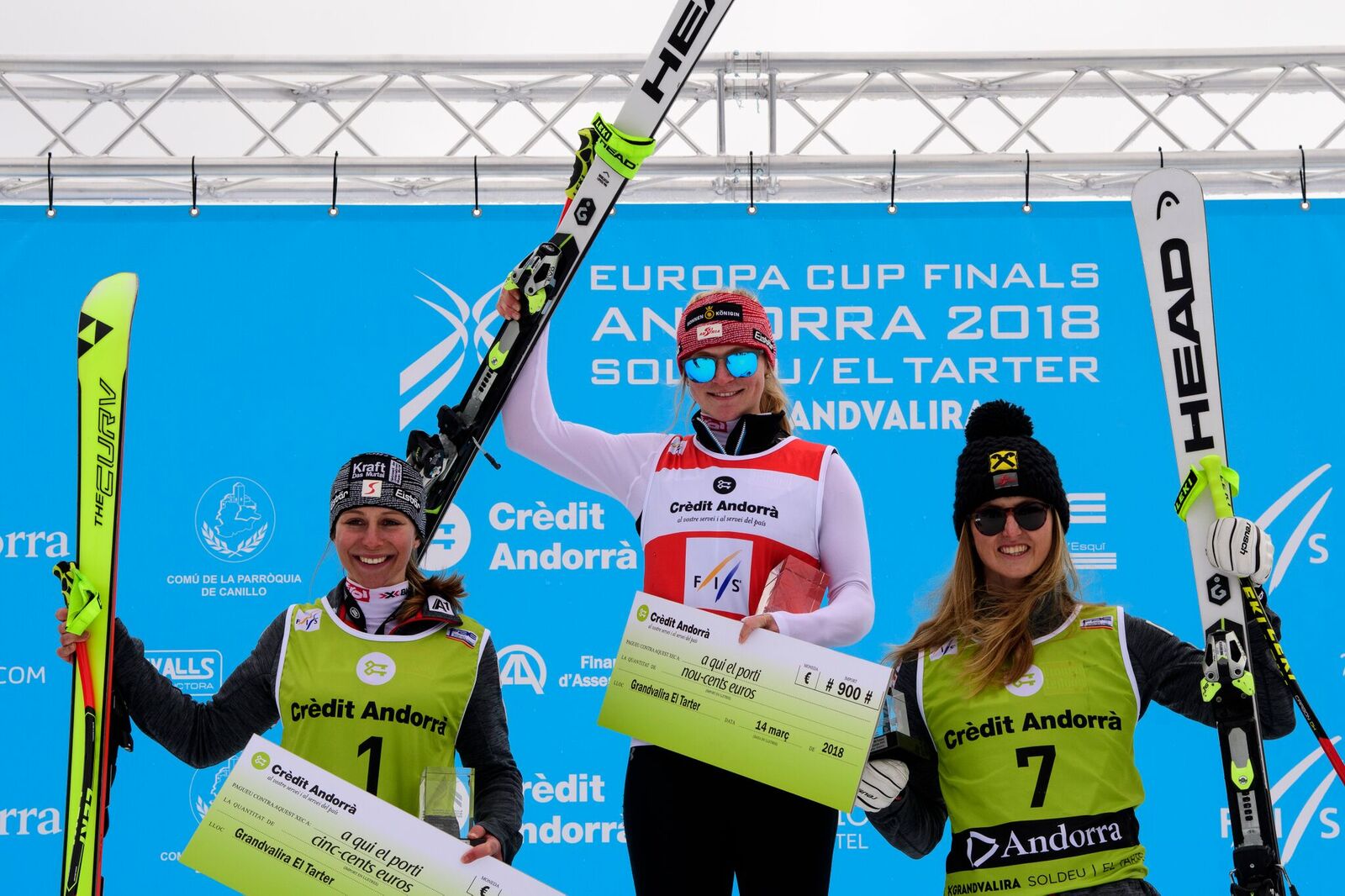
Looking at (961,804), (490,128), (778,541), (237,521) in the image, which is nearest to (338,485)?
(778,541)

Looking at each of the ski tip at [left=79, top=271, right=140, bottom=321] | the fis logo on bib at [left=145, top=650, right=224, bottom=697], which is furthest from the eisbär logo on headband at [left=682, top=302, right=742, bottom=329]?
the fis logo on bib at [left=145, top=650, right=224, bottom=697]

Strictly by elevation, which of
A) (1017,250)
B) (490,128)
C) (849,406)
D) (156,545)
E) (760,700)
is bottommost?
(760,700)

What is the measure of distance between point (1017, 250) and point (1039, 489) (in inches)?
92.5

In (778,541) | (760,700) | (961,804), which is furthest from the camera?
(778,541)

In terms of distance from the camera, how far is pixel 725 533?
2471mm

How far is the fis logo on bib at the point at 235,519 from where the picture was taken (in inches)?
170

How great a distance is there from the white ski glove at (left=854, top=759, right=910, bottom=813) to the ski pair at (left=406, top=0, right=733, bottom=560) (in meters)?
1.04

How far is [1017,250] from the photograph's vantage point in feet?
14.5

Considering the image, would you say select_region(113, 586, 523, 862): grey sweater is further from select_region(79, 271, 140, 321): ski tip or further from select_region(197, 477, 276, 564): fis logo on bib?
select_region(197, 477, 276, 564): fis logo on bib

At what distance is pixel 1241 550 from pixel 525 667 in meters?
2.65

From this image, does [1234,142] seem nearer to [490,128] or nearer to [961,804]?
[490,128]

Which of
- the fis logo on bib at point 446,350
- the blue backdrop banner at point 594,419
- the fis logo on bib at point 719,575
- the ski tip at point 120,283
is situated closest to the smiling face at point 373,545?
the fis logo on bib at point 719,575

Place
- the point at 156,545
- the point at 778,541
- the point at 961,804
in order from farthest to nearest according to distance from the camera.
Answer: the point at 156,545 < the point at 778,541 < the point at 961,804

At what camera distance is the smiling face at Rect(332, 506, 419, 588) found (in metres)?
2.38
